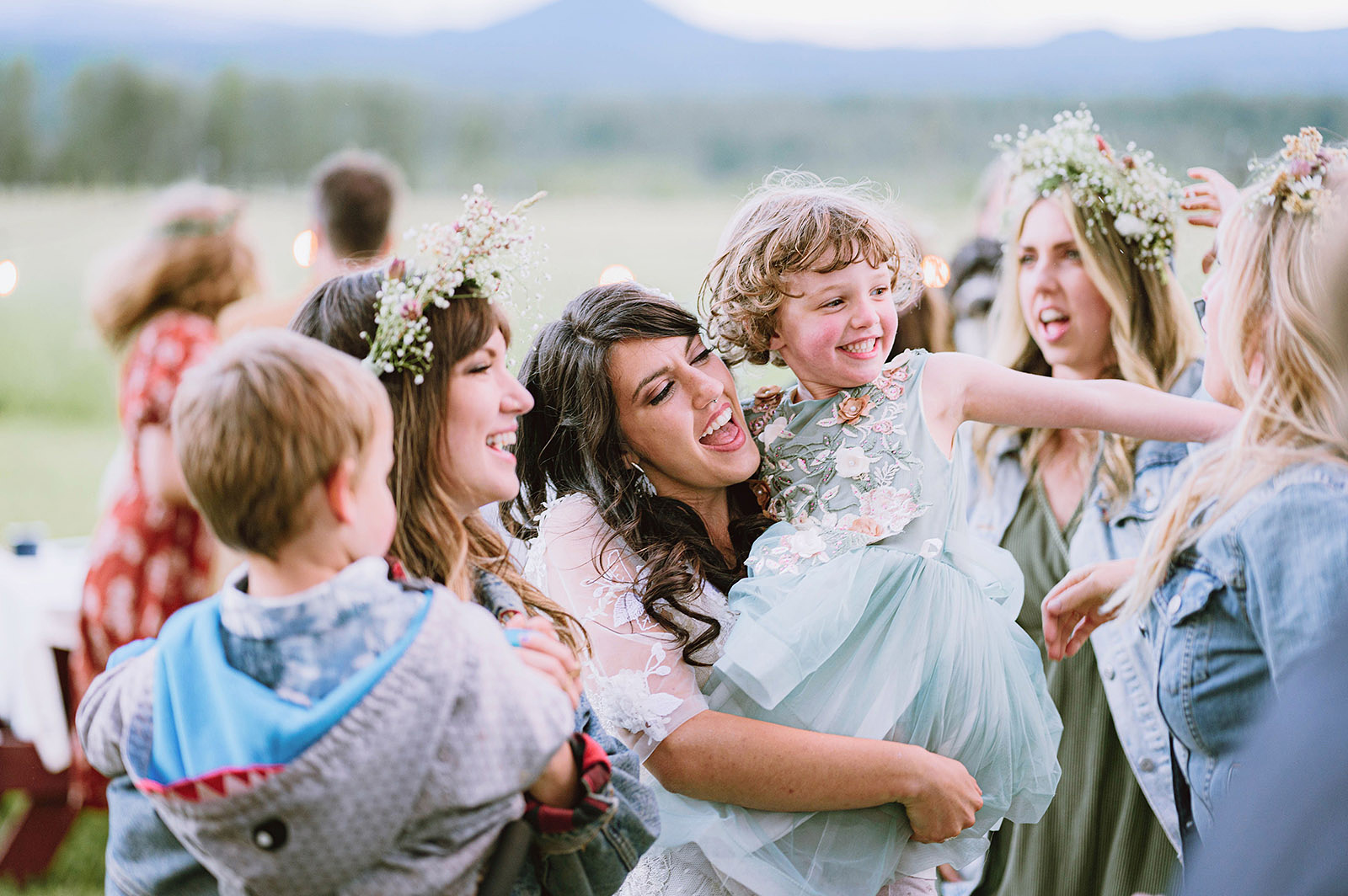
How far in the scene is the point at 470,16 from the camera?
18.5m

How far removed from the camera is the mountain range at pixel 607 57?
15570 millimetres

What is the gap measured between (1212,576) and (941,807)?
2.20 feet

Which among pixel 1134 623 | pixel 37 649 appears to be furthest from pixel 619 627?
pixel 37 649

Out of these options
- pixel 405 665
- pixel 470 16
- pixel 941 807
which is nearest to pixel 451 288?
pixel 405 665

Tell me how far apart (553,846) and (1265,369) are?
1.56m

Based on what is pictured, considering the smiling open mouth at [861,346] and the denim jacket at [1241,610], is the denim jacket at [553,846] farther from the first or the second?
the denim jacket at [1241,610]

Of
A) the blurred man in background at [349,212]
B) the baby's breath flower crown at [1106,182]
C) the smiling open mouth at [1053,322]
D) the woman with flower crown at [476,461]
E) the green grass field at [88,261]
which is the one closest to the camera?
the woman with flower crown at [476,461]

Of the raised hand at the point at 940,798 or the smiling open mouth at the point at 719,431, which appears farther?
the smiling open mouth at the point at 719,431

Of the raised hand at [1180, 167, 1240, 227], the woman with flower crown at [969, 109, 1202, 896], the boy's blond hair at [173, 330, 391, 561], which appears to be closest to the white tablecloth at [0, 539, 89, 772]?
the boy's blond hair at [173, 330, 391, 561]

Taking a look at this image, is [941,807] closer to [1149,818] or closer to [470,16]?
[1149,818]

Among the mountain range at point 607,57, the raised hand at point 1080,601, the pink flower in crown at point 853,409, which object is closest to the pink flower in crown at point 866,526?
the pink flower in crown at point 853,409

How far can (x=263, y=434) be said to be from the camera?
1332 mm

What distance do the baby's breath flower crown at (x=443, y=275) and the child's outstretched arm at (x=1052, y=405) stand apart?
888 mm

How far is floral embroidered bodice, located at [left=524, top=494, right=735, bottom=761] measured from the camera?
1912mm
